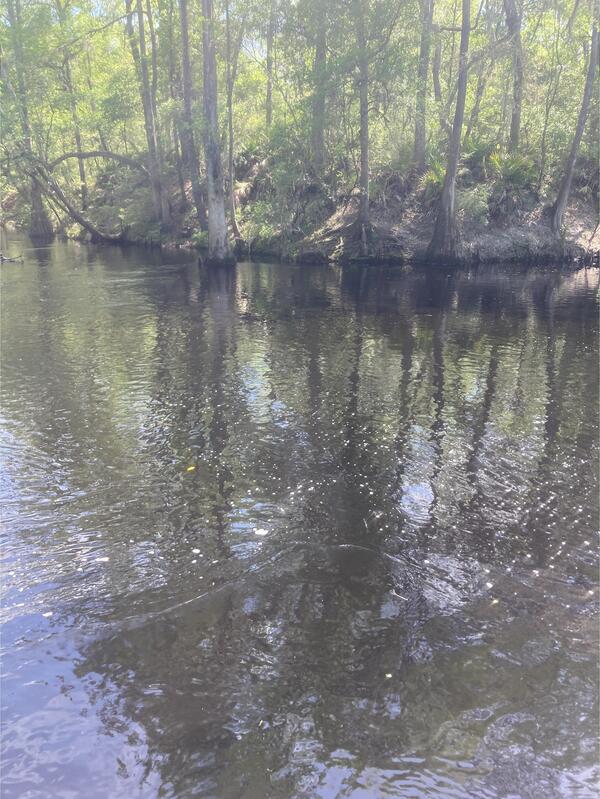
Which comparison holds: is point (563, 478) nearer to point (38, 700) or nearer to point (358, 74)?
point (38, 700)

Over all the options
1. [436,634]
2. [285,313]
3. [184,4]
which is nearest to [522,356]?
[285,313]

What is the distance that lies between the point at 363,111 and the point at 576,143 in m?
9.21

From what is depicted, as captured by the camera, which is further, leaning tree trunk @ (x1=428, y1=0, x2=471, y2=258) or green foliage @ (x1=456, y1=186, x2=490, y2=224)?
green foliage @ (x1=456, y1=186, x2=490, y2=224)

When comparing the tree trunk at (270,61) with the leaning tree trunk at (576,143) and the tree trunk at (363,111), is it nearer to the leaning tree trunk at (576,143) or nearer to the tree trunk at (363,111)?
the tree trunk at (363,111)

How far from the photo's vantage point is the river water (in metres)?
3.56

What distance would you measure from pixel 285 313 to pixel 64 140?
3973 centimetres

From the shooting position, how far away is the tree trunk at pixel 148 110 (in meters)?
33.8

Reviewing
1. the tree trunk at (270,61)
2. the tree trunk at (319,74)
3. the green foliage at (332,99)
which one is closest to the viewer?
the tree trunk at (319,74)

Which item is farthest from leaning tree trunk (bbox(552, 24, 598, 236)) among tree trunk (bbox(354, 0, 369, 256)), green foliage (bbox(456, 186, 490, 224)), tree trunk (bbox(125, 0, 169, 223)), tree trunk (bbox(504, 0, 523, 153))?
tree trunk (bbox(125, 0, 169, 223))

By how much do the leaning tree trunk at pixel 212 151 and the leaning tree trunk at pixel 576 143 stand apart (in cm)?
1518

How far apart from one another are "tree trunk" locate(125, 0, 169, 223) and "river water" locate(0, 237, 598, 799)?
28195 millimetres

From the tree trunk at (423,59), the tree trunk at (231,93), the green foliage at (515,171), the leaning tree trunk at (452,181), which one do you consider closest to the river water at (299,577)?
the leaning tree trunk at (452,181)

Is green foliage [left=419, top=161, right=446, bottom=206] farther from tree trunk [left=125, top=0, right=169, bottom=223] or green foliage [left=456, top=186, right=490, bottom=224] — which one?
tree trunk [left=125, top=0, right=169, bottom=223]

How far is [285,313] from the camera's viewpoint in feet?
55.9
